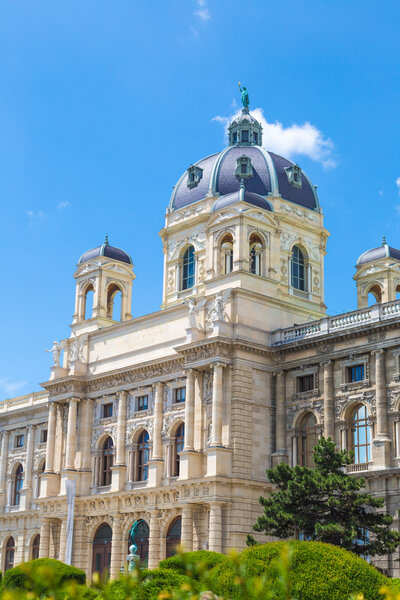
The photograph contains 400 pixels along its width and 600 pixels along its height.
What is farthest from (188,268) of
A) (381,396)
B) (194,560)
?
(194,560)

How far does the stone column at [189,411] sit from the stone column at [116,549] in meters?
7.69

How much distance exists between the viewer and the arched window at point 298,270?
56156 millimetres

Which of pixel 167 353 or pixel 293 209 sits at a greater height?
pixel 293 209

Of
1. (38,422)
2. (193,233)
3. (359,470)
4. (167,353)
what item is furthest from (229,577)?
(38,422)

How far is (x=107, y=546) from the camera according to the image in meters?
50.3

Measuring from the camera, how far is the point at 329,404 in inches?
1709

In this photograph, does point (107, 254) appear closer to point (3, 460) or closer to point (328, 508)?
point (3, 460)

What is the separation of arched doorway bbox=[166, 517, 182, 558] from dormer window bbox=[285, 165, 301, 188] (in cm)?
2431

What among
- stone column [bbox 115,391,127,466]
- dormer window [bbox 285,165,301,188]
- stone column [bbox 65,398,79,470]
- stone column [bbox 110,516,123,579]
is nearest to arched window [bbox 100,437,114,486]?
stone column [bbox 115,391,127,466]

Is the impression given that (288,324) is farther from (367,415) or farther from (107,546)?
(107,546)

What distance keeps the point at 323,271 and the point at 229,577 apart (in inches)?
1530

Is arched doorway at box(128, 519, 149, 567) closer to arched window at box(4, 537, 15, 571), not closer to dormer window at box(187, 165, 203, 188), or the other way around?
arched window at box(4, 537, 15, 571)

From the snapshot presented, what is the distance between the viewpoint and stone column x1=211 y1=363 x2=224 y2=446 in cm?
4403

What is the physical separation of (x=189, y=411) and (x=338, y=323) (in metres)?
9.39
